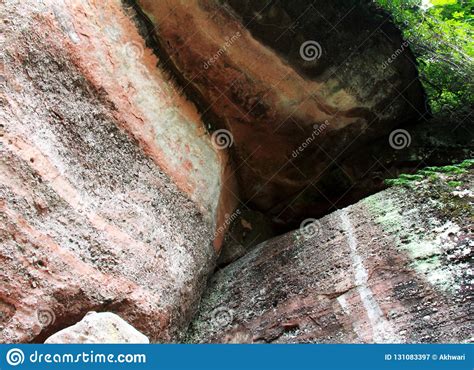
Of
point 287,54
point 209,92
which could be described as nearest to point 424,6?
point 287,54

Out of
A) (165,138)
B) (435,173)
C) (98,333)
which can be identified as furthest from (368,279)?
(165,138)

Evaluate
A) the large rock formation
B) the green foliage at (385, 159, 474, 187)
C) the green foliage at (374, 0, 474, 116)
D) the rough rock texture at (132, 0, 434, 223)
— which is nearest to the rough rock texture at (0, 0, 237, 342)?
the large rock formation

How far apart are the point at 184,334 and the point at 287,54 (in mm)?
3877

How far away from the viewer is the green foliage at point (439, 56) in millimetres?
7094

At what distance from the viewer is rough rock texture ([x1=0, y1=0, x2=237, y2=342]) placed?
14.2 feet

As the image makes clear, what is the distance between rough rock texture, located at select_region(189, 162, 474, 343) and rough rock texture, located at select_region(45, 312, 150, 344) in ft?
6.96

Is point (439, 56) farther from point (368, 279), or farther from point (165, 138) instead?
point (165, 138)

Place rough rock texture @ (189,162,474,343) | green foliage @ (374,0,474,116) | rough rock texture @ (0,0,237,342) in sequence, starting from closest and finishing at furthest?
A: 1. rough rock texture @ (0,0,237,342)
2. rough rock texture @ (189,162,474,343)
3. green foliage @ (374,0,474,116)

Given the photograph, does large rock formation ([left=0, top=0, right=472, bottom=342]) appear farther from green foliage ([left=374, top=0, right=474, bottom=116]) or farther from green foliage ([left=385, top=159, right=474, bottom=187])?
green foliage ([left=385, top=159, right=474, bottom=187])

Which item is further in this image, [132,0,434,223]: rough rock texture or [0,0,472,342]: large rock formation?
[132,0,434,223]: rough rock texture

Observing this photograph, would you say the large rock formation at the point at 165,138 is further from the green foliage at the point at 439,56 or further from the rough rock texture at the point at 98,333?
the rough rock texture at the point at 98,333

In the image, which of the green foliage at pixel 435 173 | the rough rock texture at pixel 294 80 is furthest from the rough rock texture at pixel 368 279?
the rough rock texture at pixel 294 80

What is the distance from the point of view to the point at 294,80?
6938 millimetres

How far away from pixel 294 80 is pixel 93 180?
10.5 feet
